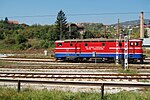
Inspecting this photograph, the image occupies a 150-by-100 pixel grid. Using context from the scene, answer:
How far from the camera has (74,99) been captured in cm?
1085

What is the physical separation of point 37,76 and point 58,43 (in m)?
15.3

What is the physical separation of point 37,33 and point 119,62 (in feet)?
258

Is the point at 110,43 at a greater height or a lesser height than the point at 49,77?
greater

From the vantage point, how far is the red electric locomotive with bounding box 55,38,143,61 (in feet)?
103

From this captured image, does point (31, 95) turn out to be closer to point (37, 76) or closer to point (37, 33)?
point (37, 76)

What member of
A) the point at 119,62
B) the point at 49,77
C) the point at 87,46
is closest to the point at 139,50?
the point at 119,62

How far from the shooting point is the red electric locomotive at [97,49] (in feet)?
103

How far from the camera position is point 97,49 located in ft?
109

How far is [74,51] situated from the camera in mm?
34281

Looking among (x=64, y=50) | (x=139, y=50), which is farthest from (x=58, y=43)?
(x=139, y=50)

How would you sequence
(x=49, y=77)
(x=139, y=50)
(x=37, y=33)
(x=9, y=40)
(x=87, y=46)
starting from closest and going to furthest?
(x=49, y=77) < (x=139, y=50) < (x=87, y=46) < (x=9, y=40) < (x=37, y=33)

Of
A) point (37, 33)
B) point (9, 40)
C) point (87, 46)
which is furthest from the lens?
point (37, 33)

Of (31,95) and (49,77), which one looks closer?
(31,95)

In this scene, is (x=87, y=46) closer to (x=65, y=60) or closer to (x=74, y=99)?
(x=65, y=60)
